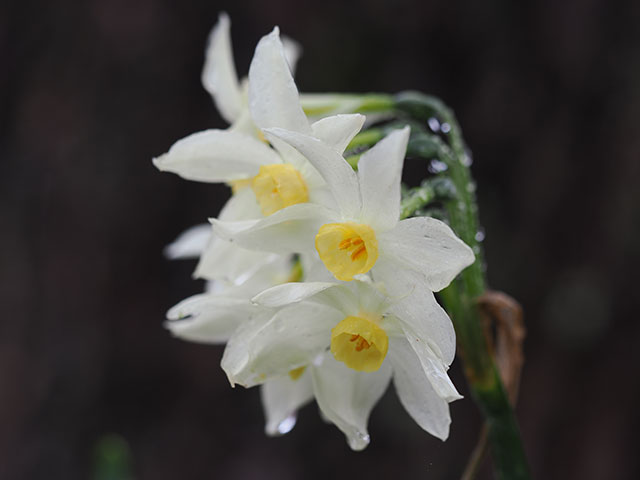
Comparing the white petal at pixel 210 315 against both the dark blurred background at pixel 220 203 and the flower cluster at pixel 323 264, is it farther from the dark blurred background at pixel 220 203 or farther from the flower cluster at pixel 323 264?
the dark blurred background at pixel 220 203

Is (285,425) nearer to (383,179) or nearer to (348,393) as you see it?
(348,393)

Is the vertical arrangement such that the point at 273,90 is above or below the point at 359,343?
above

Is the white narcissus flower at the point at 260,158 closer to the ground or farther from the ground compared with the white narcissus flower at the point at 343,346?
farther from the ground

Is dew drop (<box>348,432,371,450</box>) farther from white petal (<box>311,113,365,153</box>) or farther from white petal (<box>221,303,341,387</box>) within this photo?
white petal (<box>311,113,365,153</box>)

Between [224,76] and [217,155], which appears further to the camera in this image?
[224,76]

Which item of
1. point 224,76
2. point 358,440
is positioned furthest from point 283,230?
point 224,76

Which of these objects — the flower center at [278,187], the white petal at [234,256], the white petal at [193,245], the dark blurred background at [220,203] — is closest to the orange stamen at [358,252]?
the flower center at [278,187]

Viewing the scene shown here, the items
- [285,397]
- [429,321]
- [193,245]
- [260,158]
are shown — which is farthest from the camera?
[193,245]
